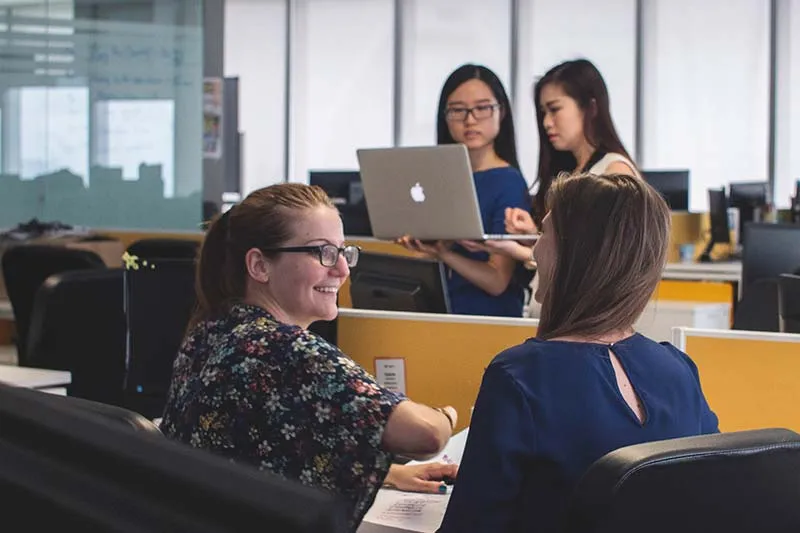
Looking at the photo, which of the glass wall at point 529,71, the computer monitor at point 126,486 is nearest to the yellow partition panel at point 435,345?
the computer monitor at point 126,486

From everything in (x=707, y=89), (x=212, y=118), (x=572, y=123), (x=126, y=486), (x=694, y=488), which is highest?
(x=707, y=89)

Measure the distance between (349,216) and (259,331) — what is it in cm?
437

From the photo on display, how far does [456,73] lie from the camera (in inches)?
137

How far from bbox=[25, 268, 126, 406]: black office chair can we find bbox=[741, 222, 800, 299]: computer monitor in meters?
2.23

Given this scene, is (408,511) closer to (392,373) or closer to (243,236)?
(243,236)

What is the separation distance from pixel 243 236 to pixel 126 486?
1.76 metres

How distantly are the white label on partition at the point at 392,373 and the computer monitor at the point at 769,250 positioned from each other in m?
2.15

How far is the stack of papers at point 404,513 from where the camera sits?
176 cm

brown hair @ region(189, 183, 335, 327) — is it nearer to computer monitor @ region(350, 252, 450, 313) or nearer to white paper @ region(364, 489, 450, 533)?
white paper @ region(364, 489, 450, 533)

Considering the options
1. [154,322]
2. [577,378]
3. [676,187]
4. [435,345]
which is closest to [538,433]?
[577,378]

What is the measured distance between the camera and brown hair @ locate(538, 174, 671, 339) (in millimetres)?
1582

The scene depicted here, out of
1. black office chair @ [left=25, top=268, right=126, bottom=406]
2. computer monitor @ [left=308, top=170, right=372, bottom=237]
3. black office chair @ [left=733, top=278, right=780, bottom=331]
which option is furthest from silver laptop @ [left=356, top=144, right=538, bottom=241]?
computer monitor @ [left=308, top=170, right=372, bottom=237]

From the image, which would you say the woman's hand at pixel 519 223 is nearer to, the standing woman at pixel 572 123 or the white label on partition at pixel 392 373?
the standing woman at pixel 572 123

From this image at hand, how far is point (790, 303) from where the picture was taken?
2373mm
